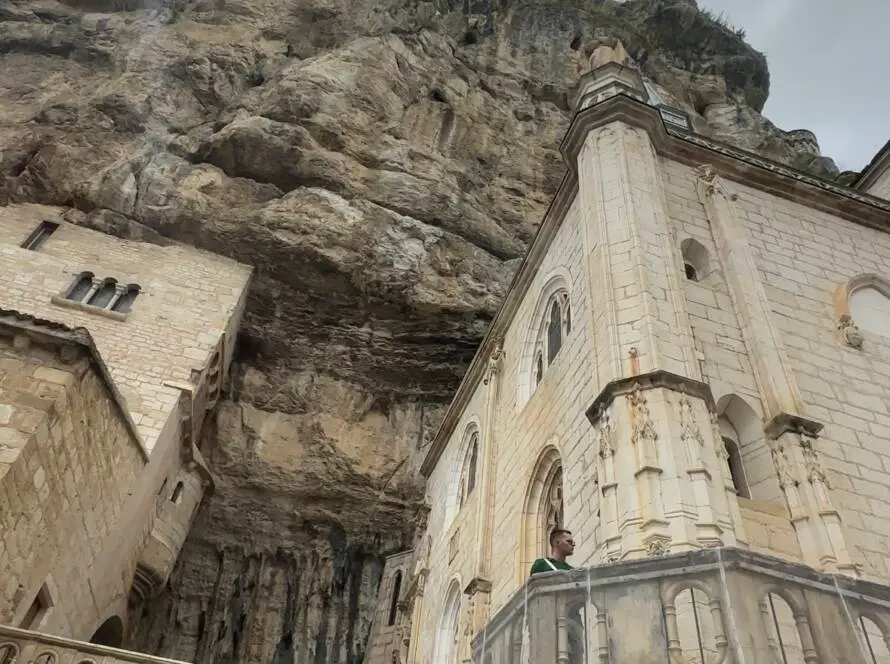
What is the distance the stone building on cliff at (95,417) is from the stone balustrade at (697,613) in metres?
3.73

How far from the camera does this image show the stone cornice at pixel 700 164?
10273 mm

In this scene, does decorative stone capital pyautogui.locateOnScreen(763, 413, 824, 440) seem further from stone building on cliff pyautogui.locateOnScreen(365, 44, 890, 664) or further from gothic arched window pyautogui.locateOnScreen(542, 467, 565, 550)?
gothic arched window pyautogui.locateOnScreen(542, 467, 565, 550)

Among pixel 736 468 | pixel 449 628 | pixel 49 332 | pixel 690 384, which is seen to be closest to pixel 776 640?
pixel 690 384

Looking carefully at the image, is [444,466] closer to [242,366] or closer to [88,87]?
[242,366]

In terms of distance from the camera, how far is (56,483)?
23.5 ft

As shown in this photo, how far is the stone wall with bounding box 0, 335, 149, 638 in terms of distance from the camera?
6.34 metres

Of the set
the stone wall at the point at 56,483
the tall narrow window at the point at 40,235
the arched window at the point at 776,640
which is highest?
the tall narrow window at the point at 40,235

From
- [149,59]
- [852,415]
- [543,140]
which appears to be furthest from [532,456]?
[149,59]

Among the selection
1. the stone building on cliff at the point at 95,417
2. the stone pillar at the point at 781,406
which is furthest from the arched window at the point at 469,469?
the stone pillar at the point at 781,406

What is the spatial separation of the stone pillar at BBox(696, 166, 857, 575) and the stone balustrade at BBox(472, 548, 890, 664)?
286 cm

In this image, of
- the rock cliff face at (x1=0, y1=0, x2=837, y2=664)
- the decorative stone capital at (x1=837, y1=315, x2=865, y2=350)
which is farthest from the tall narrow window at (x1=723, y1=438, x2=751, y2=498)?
the rock cliff face at (x1=0, y1=0, x2=837, y2=664)

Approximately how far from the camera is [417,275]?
1638 centimetres

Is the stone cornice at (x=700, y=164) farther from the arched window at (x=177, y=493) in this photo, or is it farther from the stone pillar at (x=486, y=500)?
the arched window at (x=177, y=493)

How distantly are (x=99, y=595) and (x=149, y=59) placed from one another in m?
14.1
